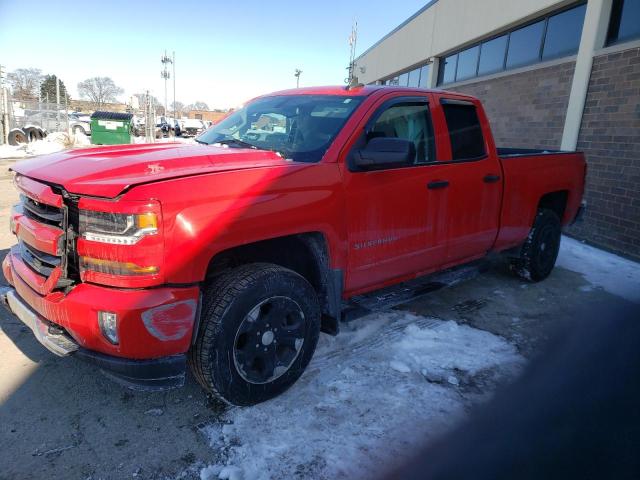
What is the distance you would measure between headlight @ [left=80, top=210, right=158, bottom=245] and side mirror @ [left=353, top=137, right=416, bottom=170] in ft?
4.48

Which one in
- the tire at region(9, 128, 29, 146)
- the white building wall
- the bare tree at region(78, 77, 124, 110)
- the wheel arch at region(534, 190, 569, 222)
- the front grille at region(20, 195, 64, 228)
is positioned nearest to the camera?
the front grille at region(20, 195, 64, 228)

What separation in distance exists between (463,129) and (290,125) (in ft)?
5.27

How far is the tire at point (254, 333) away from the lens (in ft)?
7.93

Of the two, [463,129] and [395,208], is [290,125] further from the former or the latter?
[463,129]

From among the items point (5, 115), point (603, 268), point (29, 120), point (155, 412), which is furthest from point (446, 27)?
point (29, 120)

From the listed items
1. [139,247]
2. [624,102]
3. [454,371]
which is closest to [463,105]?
[454,371]

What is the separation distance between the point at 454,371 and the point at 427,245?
0.96m

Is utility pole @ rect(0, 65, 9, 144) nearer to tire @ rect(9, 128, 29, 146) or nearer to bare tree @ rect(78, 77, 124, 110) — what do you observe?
tire @ rect(9, 128, 29, 146)

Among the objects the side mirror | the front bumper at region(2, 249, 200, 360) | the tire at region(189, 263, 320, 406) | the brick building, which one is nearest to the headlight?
the front bumper at region(2, 249, 200, 360)

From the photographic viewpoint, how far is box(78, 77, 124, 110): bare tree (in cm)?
8406

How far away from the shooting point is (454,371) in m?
3.20

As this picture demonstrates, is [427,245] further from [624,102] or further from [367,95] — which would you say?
[624,102]

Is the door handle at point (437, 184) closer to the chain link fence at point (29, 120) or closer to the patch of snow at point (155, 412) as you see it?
the patch of snow at point (155, 412)

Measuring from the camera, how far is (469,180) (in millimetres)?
3844
